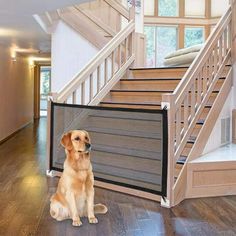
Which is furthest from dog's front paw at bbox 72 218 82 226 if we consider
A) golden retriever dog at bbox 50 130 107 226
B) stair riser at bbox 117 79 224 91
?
stair riser at bbox 117 79 224 91

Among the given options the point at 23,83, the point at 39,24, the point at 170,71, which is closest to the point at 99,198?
the point at 170,71

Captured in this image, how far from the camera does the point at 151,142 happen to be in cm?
352

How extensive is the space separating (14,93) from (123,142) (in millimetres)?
5937

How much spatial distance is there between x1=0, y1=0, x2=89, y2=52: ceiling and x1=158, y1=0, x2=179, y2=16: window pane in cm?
477

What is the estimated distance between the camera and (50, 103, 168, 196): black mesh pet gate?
135 inches

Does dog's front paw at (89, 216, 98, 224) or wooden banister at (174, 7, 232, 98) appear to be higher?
wooden banister at (174, 7, 232, 98)

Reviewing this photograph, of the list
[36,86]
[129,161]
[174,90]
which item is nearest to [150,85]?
[174,90]

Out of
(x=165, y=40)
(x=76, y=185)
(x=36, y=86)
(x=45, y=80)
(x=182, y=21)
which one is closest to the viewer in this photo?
(x=76, y=185)

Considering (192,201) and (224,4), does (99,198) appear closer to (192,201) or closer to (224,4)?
(192,201)

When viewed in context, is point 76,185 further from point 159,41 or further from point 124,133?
point 159,41

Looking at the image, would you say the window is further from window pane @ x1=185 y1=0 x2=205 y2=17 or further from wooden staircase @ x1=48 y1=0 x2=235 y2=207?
wooden staircase @ x1=48 y1=0 x2=235 y2=207

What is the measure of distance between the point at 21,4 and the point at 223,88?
2.60 metres

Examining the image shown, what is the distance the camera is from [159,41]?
36.7 feet

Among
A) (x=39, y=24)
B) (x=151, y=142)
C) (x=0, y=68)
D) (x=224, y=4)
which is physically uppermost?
(x=224, y=4)
